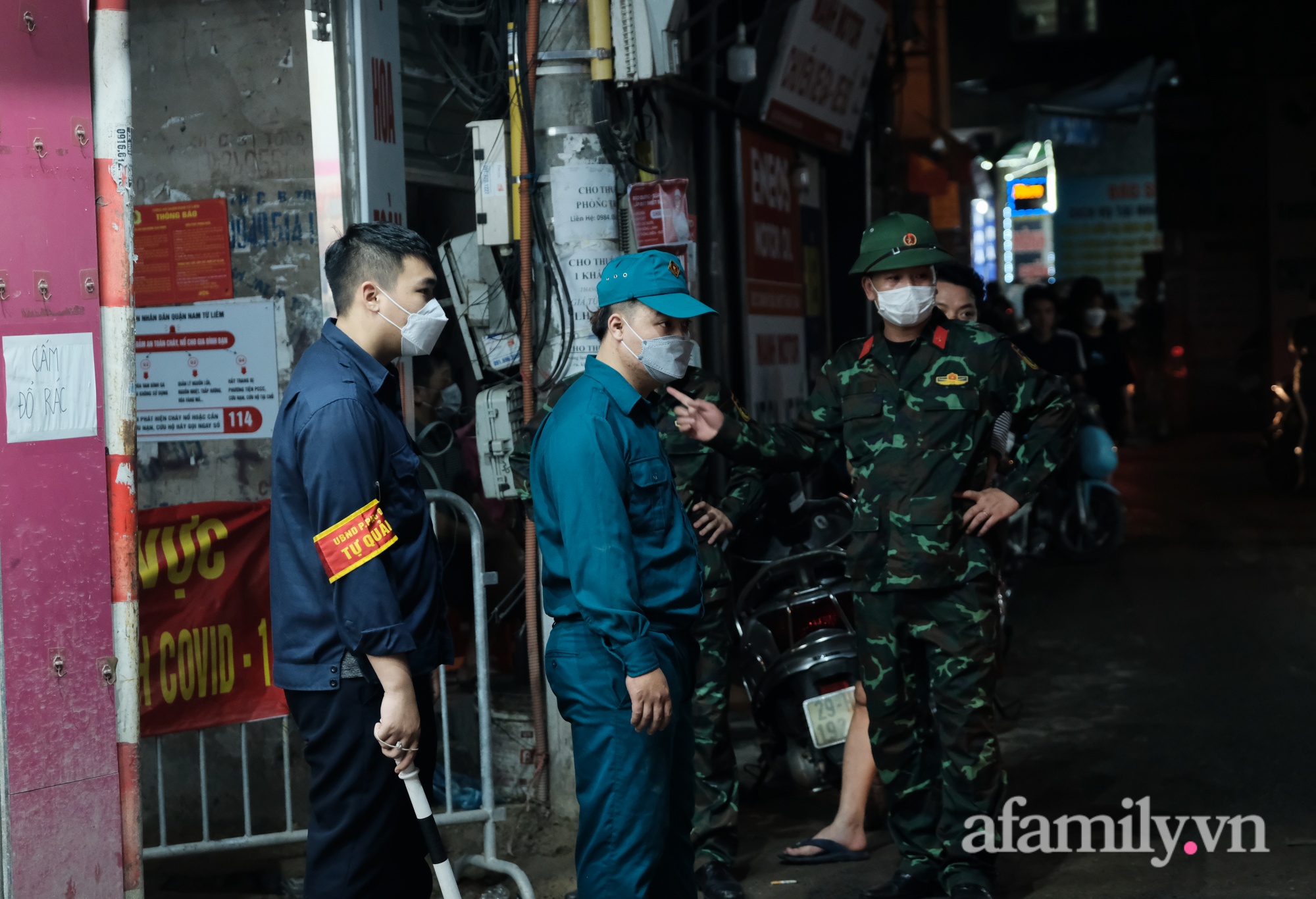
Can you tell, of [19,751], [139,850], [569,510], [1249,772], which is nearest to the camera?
[569,510]

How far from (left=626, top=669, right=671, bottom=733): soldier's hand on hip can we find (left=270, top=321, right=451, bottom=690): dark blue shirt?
0.50 m

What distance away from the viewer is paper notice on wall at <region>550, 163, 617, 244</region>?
4969 mm

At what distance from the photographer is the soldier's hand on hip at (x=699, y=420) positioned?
404 cm

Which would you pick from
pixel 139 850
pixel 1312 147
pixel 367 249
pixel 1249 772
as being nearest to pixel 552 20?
pixel 367 249

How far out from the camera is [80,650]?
358 centimetres

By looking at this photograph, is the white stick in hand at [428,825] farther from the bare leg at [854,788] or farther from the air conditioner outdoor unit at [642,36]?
the air conditioner outdoor unit at [642,36]

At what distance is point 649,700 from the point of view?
3.05 metres

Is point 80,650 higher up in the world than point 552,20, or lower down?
lower down

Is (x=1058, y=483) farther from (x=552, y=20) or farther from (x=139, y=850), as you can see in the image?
(x=139, y=850)

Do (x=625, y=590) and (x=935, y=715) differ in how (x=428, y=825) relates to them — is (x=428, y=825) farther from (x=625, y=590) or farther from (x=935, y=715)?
(x=935, y=715)

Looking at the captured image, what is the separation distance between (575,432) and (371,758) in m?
0.87

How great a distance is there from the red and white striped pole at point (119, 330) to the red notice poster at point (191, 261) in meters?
1.47

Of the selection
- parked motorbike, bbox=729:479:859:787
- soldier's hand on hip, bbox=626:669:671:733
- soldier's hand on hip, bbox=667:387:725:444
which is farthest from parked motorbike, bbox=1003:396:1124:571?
soldier's hand on hip, bbox=626:669:671:733

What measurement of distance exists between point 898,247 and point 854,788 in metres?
1.88
